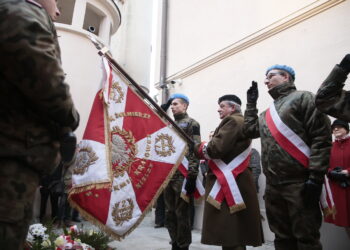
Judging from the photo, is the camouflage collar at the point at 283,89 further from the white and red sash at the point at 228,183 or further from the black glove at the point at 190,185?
the black glove at the point at 190,185

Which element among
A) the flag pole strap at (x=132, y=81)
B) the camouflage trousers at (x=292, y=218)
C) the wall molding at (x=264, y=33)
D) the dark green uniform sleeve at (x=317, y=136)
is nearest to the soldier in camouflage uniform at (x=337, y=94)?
the dark green uniform sleeve at (x=317, y=136)

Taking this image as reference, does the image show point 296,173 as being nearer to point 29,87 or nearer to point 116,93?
point 116,93

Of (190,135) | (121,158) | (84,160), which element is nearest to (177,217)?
(190,135)

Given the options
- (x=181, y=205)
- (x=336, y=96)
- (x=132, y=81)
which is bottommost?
(x=181, y=205)

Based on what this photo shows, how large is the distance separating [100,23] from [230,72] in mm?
4853

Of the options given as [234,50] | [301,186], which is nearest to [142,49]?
[234,50]

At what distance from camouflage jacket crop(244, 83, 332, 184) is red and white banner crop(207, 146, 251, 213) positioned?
33 centimetres

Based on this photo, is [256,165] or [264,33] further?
[264,33]

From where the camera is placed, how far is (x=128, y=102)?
287 cm

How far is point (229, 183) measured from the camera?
2826mm

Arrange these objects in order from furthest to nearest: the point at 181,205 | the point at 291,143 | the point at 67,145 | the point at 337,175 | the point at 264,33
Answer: the point at 264,33 < the point at 181,205 < the point at 337,175 < the point at 291,143 < the point at 67,145

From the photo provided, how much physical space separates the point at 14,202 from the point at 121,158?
4.86ft

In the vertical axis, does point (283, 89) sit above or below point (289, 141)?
above

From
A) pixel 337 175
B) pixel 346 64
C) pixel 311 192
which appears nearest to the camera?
pixel 346 64
